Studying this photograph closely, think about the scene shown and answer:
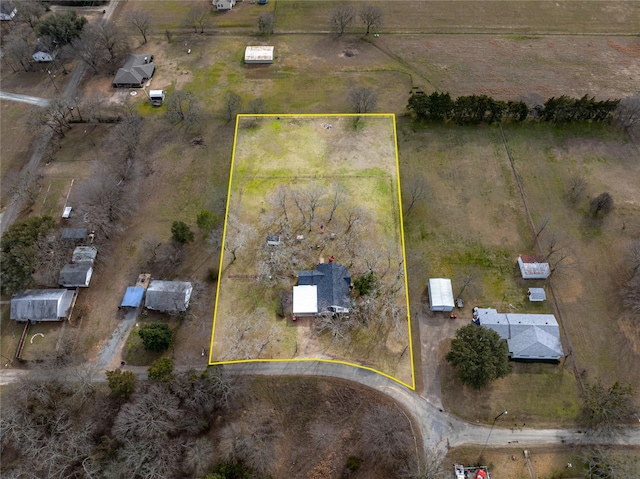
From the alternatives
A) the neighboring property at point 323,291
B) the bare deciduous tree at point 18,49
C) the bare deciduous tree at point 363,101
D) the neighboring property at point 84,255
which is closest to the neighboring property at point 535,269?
the neighboring property at point 323,291

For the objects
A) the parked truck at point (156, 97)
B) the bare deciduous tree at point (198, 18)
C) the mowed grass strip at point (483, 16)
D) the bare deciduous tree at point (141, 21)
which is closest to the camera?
the parked truck at point (156, 97)

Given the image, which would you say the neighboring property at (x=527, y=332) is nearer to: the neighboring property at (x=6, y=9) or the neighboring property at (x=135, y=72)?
the neighboring property at (x=135, y=72)

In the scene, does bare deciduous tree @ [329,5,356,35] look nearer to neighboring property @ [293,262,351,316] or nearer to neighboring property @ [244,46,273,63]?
neighboring property @ [244,46,273,63]

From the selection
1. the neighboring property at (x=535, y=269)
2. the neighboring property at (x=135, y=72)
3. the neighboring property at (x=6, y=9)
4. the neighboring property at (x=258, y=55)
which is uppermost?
the neighboring property at (x=6, y=9)

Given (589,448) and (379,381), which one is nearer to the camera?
(589,448)

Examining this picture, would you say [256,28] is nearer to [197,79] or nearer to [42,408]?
[197,79]

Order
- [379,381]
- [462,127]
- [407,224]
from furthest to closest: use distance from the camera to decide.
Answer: [462,127] → [407,224] → [379,381]

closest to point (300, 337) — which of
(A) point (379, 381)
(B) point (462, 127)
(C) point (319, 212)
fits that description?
(A) point (379, 381)
